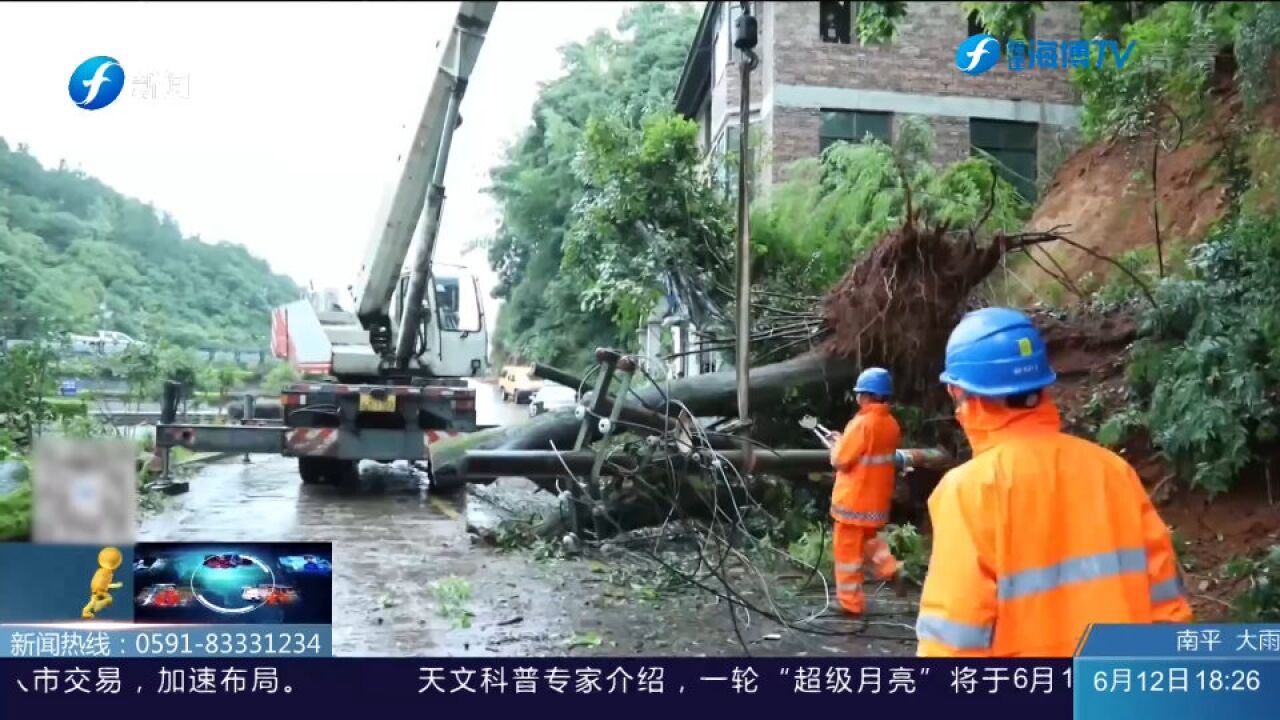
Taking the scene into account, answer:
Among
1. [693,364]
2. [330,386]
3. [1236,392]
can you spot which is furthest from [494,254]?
[1236,392]

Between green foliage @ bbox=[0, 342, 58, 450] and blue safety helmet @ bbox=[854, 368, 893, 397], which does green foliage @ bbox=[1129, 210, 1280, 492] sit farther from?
green foliage @ bbox=[0, 342, 58, 450]

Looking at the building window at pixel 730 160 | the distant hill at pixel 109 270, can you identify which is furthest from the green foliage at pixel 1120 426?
the distant hill at pixel 109 270

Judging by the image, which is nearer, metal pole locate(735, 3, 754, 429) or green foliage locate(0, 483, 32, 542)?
green foliage locate(0, 483, 32, 542)

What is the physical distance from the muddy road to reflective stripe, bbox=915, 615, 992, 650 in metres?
0.95

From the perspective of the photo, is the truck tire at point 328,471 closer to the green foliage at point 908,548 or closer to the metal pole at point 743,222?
the metal pole at point 743,222

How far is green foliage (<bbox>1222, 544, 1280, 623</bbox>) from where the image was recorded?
8.89 feet

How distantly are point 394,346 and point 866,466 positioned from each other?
2141 millimetres

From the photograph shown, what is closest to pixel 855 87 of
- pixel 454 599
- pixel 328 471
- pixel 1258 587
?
pixel 1258 587

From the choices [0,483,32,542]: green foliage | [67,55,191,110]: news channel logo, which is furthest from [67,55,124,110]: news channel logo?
[0,483,32,542]: green foliage

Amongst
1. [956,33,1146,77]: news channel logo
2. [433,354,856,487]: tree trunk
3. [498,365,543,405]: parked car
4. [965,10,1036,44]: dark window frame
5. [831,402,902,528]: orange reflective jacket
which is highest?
[965,10,1036,44]: dark window frame

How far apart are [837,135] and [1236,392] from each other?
5.04 ft

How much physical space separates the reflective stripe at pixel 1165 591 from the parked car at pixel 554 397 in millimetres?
1717

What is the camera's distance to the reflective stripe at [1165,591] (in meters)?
1.72

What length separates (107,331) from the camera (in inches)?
110
